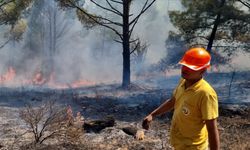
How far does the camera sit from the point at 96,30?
44.7 m

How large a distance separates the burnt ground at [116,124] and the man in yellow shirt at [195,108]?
8.38 ft

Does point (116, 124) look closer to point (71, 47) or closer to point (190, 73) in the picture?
point (190, 73)

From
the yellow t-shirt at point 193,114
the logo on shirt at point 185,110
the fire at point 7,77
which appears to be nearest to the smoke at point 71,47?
the fire at point 7,77

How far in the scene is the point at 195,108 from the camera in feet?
10.3

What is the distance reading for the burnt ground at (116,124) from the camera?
237 inches

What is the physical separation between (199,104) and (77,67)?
3308cm

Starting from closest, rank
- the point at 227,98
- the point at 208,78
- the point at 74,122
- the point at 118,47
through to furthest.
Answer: the point at 74,122 → the point at 227,98 → the point at 208,78 → the point at 118,47

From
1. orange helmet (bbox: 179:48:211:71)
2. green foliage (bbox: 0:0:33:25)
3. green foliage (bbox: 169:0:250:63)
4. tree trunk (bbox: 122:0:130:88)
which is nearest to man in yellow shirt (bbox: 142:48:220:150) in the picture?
orange helmet (bbox: 179:48:211:71)

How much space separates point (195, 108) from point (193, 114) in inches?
2.6

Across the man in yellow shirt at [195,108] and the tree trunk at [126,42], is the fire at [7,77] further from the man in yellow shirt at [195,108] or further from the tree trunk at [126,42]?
the man in yellow shirt at [195,108]

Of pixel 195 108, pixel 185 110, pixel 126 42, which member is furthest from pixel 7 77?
pixel 195 108

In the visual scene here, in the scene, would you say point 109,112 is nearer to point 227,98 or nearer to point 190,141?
point 227,98

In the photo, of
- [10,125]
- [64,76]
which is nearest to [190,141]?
[10,125]

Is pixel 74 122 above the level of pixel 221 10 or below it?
below
